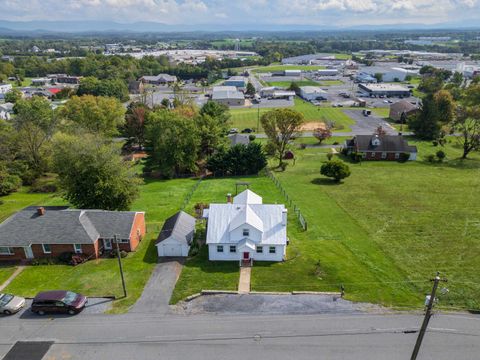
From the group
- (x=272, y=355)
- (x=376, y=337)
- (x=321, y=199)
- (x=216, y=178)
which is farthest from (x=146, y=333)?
(x=216, y=178)

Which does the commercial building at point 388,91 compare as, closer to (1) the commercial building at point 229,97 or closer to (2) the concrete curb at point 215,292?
(1) the commercial building at point 229,97

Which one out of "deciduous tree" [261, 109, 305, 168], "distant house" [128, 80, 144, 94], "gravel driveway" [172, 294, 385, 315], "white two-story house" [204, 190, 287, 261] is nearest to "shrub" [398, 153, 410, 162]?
"deciduous tree" [261, 109, 305, 168]

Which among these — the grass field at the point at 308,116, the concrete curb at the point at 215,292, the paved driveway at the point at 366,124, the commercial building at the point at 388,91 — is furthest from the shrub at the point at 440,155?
the commercial building at the point at 388,91

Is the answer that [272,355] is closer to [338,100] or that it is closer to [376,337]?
[376,337]

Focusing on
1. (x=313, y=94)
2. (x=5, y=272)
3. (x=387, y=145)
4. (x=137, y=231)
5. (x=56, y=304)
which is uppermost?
(x=313, y=94)

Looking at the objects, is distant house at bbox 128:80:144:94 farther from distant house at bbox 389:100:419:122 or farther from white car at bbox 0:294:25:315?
white car at bbox 0:294:25:315

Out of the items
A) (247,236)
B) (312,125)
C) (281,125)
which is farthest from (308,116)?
(247,236)

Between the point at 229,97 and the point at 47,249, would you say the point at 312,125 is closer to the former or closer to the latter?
the point at 229,97
